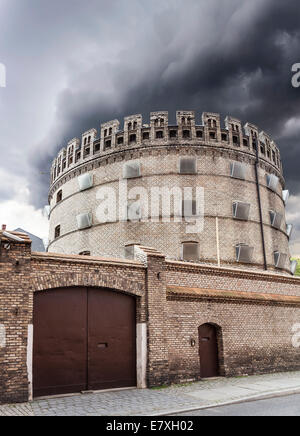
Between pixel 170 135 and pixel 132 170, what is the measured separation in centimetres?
353

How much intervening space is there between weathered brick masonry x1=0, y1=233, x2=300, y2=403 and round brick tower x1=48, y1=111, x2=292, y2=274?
731 cm

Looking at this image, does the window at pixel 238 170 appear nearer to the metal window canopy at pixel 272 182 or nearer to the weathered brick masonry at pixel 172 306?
the metal window canopy at pixel 272 182

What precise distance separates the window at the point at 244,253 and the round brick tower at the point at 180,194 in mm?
64

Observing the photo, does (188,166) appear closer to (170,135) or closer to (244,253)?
(170,135)

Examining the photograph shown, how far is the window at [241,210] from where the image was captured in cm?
2606

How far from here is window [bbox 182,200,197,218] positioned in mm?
25219

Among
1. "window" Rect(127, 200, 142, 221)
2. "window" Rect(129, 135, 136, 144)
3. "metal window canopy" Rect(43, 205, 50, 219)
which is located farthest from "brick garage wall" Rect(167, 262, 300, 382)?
"metal window canopy" Rect(43, 205, 50, 219)

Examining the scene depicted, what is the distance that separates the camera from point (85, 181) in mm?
27875

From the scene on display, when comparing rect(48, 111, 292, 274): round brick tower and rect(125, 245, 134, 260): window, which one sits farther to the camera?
rect(48, 111, 292, 274): round brick tower

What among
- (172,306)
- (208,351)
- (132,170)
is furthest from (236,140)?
(172,306)

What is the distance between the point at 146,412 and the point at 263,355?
339 inches

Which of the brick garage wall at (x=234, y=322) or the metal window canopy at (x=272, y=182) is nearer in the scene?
the brick garage wall at (x=234, y=322)

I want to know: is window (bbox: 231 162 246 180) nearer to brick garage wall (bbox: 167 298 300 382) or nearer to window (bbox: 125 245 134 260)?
window (bbox: 125 245 134 260)

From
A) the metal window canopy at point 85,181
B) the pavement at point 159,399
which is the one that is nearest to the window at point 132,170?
the metal window canopy at point 85,181
